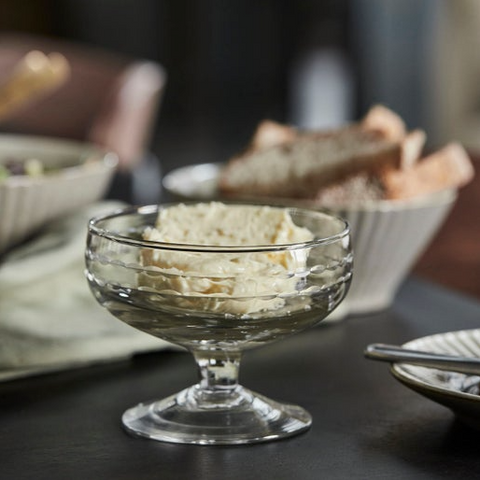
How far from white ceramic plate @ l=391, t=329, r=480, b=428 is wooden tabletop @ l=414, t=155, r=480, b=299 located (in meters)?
0.60

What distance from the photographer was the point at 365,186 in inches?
47.5

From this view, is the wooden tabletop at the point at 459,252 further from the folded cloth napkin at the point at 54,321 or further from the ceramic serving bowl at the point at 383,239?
the folded cloth napkin at the point at 54,321

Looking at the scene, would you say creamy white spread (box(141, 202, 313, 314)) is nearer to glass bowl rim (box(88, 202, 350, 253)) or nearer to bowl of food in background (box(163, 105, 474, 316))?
glass bowl rim (box(88, 202, 350, 253))

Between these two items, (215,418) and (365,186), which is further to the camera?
(365,186)

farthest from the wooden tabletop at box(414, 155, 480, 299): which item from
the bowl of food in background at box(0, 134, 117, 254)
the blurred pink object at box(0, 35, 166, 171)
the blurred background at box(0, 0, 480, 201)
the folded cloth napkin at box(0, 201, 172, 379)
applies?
the blurred background at box(0, 0, 480, 201)

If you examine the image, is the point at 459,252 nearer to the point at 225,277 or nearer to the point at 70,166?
the point at 70,166

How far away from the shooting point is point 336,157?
1267 mm

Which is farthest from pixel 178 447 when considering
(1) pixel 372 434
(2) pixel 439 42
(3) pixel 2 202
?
(2) pixel 439 42

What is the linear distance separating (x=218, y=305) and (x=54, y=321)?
1.03 ft

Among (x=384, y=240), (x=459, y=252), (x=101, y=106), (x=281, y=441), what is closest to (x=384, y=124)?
(x=384, y=240)

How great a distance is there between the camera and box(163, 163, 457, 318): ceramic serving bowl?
3.78ft

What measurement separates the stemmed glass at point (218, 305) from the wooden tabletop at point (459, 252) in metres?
0.73

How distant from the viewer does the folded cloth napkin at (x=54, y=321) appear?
995 millimetres

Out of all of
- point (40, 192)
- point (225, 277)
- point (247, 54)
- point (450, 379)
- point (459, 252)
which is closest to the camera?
point (225, 277)
